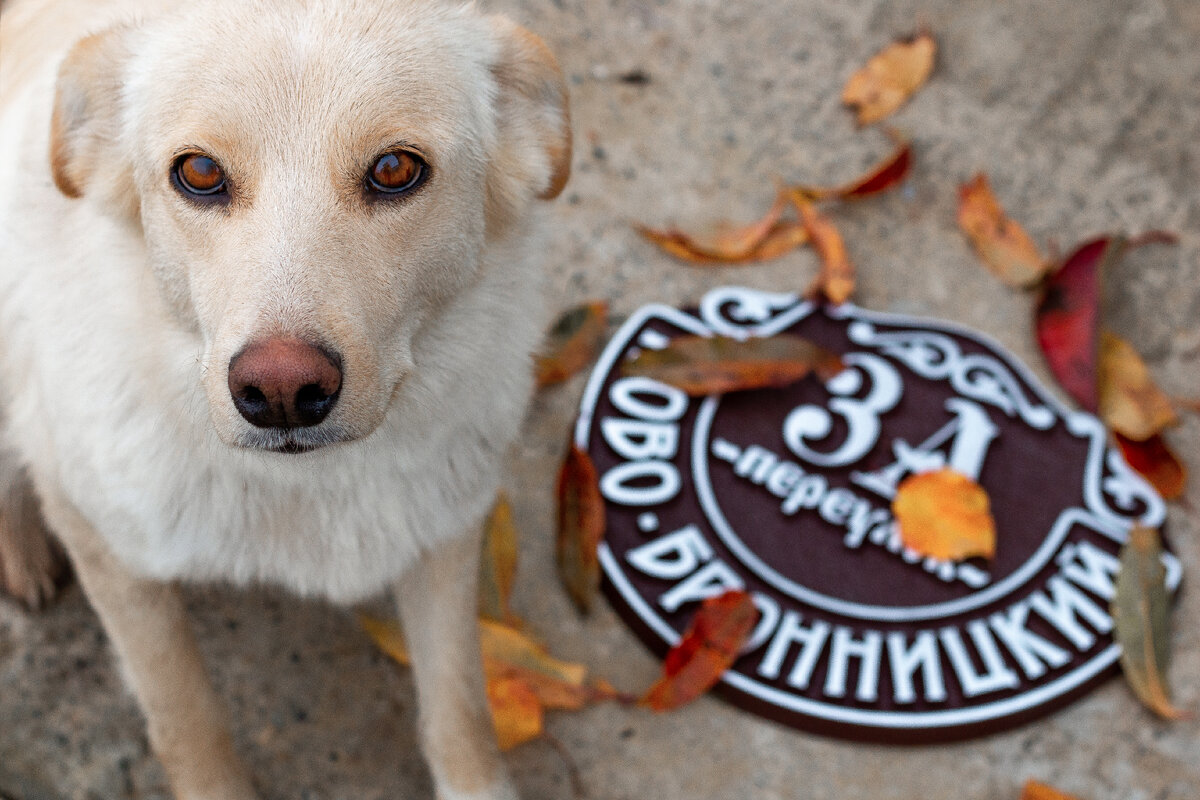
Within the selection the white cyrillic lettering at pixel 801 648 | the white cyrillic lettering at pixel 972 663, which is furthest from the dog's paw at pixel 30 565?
the white cyrillic lettering at pixel 972 663

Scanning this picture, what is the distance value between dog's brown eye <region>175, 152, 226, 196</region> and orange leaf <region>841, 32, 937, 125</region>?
9.12 ft

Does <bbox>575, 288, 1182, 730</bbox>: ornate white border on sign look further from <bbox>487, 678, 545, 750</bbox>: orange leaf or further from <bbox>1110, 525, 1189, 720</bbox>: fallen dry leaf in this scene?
<bbox>487, 678, 545, 750</bbox>: orange leaf

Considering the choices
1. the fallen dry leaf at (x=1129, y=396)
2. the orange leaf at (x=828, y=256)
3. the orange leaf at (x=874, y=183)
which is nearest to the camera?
the fallen dry leaf at (x=1129, y=396)

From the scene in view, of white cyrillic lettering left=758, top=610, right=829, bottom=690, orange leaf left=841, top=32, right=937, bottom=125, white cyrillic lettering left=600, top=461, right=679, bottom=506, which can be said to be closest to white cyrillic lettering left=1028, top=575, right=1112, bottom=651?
white cyrillic lettering left=758, top=610, right=829, bottom=690

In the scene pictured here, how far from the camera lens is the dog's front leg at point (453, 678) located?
7.30ft

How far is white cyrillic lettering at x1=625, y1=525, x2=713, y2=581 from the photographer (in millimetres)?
2697

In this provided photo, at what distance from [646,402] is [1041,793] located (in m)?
1.38

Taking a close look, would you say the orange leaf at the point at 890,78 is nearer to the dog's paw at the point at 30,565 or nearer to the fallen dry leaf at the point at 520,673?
the fallen dry leaf at the point at 520,673

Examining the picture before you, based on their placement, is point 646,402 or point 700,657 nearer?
point 700,657

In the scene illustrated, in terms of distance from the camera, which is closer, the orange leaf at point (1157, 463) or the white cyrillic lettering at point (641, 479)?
the white cyrillic lettering at point (641, 479)

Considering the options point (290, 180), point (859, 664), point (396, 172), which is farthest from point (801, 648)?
point (290, 180)

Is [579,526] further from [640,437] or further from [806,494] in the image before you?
[806,494]

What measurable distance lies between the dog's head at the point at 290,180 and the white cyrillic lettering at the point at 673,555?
115 cm

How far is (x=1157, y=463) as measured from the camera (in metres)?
3.05
